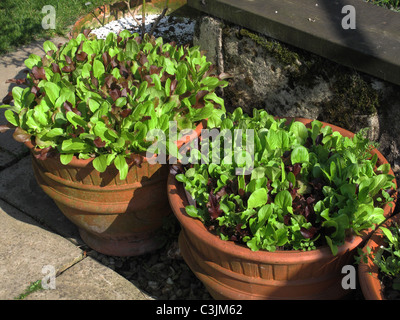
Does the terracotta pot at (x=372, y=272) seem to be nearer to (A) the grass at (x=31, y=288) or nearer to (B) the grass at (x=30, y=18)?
(A) the grass at (x=31, y=288)

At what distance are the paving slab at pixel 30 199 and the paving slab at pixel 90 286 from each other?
309 mm

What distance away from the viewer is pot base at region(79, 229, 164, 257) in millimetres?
3037

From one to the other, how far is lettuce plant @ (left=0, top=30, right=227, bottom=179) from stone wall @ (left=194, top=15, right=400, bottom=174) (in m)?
0.26

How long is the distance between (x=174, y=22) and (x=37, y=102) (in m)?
2.08

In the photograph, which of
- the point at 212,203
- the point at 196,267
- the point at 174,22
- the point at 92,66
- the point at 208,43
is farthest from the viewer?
the point at 174,22

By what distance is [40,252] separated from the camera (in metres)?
2.99

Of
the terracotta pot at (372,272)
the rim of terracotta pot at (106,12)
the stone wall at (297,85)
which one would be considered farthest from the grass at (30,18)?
the terracotta pot at (372,272)

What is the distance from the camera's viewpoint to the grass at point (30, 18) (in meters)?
5.04

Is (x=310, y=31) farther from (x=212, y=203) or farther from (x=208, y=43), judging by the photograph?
(x=212, y=203)

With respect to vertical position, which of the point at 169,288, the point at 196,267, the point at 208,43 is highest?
the point at 208,43

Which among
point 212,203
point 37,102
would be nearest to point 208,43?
point 37,102

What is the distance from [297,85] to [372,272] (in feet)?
3.97

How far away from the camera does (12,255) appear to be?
2.97m
